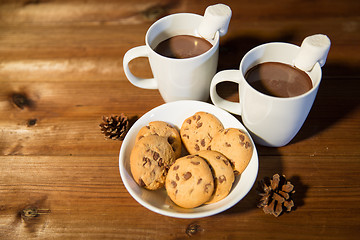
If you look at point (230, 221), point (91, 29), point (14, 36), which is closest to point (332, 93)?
point (230, 221)

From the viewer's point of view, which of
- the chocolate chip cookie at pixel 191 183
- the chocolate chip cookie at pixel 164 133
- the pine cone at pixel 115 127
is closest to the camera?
the chocolate chip cookie at pixel 191 183

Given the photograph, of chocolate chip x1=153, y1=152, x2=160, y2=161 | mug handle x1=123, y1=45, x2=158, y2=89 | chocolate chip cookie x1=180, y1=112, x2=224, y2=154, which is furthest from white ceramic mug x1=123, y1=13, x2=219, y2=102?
chocolate chip x1=153, y1=152, x2=160, y2=161

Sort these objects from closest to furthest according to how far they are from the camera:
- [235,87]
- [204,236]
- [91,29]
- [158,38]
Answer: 1. [204,236]
2. [158,38]
3. [235,87]
4. [91,29]

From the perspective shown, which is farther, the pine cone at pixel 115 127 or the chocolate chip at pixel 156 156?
the pine cone at pixel 115 127

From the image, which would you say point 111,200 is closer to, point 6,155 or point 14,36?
point 6,155

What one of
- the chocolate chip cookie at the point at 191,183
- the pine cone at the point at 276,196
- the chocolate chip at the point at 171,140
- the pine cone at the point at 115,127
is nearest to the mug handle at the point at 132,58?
the pine cone at the point at 115,127

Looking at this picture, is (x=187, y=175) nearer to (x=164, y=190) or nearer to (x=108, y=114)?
(x=164, y=190)

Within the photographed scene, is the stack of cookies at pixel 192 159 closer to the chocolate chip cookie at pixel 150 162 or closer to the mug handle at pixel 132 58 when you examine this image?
the chocolate chip cookie at pixel 150 162
